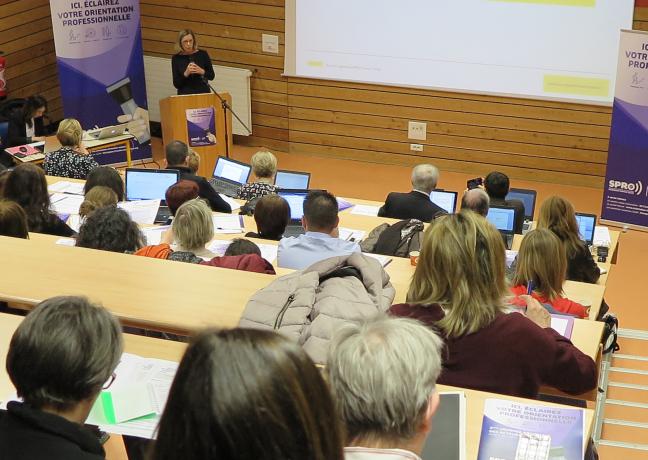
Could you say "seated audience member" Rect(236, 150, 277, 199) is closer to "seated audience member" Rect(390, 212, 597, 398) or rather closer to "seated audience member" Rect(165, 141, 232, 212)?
"seated audience member" Rect(165, 141, 232, 212)

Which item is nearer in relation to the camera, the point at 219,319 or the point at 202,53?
the point at 219,319

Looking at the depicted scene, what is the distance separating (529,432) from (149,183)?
16.7 ft

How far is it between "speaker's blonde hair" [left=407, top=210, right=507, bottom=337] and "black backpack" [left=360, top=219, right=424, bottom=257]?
275 cm

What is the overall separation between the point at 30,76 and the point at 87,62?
107 cm

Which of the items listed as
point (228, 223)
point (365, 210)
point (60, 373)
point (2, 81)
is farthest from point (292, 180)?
point (60, 373)

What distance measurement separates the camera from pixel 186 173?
738 centimetres

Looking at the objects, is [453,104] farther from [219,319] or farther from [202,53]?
[219,319]

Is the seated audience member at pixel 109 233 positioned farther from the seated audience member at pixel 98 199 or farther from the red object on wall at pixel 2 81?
the red object on wall at pixel 2 81

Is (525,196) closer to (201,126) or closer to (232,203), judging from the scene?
(232,203)

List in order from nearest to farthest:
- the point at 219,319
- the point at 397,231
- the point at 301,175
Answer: the point at 219,319 < the point at 397,231 < the point at 301,175

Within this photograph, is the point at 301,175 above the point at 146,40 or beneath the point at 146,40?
beneath

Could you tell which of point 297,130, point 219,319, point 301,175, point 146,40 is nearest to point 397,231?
point 301,175

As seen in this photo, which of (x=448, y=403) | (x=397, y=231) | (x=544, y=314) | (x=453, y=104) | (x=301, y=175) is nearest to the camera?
(x=448, y=403)

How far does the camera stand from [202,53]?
9703 millimetres
